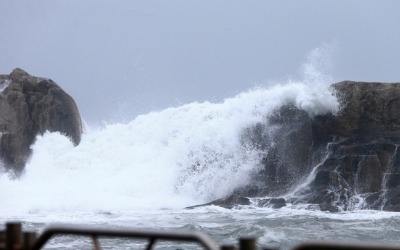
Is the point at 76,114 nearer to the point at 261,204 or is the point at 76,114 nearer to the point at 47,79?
the point at 47,79

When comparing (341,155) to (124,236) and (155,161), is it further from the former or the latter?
(124,236)

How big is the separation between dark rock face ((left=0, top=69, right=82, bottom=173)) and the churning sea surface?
609mm

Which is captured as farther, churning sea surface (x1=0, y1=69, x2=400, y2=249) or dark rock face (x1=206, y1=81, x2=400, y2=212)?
dark rock face (x1=206, y1=81, x2=400, y2=212)

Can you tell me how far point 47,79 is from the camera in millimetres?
32656

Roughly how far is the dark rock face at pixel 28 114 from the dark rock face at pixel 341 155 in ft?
35.9

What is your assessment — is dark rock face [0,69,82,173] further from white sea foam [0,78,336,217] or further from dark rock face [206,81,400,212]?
dark rock face [206,81,400,212]

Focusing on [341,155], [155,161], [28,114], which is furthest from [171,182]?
[28,114]

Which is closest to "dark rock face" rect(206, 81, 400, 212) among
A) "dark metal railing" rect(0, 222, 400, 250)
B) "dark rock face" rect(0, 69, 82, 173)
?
"dark rock face" rect(0, 69, 82, 173)

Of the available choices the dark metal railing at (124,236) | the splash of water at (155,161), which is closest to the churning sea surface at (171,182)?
the splash of water at (155,161)

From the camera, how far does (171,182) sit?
2520 cm

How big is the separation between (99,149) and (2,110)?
4.77 m

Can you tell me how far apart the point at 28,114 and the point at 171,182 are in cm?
942

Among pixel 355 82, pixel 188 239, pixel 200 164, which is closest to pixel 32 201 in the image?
pixel 200 164

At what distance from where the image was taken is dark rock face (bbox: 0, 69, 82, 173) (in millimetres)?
31422
